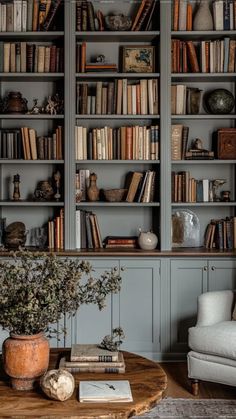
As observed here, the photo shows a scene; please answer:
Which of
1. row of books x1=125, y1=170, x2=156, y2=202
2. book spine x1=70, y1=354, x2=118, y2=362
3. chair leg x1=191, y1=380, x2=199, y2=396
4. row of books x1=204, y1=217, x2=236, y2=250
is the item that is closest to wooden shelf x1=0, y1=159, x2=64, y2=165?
row of books x1=125, y1=170, x2=156, y2=202

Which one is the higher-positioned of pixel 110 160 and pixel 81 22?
pixel 81 22

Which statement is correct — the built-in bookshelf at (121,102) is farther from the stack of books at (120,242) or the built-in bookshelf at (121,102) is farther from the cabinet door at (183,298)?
the cabinet door at (183,298)

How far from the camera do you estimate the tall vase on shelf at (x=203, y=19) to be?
4715mm

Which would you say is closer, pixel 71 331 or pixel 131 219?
pixel 71 331

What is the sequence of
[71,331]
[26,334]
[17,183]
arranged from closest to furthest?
[26,334]
[71,331]
[17,183]

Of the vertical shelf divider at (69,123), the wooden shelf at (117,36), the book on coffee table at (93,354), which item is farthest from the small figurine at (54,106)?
the book on coffee table at (93,354)

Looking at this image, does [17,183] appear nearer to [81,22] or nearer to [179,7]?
[81,22]

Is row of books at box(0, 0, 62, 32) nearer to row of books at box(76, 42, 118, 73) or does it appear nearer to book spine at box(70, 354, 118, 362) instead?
row of books at box(76, 42, 118, 73)

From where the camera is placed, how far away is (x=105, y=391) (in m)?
2.28

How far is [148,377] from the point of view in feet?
8.19

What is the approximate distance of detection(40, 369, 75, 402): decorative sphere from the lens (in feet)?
7.21

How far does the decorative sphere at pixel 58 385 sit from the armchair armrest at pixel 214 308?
1.76 metres

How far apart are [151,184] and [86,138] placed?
2.04 feet

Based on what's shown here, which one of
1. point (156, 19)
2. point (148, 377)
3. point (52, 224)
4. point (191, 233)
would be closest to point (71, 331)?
point (52, 224)
